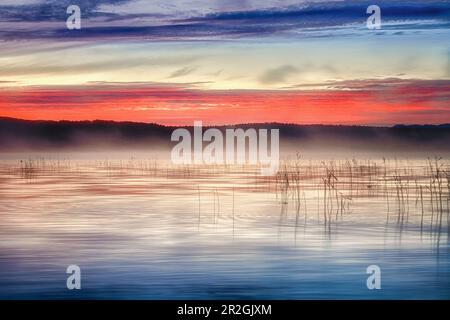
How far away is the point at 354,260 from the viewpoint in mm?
10508

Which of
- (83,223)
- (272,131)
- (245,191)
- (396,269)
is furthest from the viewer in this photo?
(272,131)

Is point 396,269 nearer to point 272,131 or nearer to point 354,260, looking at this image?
point 354,260

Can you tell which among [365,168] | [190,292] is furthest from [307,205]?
[365,168]

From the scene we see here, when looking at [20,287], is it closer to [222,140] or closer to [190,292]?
[190,292]

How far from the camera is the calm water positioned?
938 centimetres

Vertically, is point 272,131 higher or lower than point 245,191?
higher

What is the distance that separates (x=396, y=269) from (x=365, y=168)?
44.1ft

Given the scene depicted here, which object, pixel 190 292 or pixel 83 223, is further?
pixel 83 223

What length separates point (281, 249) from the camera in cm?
1118

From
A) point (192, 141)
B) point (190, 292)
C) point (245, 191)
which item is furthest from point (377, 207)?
point (192, 141)

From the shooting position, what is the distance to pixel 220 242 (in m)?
11.5

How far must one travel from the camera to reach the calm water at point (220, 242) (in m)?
9.38
